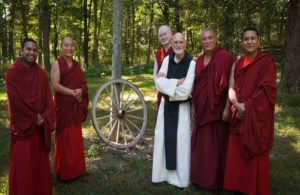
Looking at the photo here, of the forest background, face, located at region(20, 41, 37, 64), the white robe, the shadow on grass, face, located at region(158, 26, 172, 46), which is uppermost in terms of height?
the forest background

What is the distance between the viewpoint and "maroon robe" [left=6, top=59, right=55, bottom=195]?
3988mm

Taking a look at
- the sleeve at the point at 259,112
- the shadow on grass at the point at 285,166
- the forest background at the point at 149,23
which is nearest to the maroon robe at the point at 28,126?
the sleeve at the point at 259,112

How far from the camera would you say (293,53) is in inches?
374

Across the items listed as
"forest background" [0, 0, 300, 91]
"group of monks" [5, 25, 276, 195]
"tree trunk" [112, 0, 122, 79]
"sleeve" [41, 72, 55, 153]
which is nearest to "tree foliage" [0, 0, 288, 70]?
"forest background" [0, 0, 300, 91]

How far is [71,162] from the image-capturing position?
4906 mm

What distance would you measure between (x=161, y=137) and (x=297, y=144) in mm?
3035

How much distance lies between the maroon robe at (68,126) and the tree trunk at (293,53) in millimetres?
6485

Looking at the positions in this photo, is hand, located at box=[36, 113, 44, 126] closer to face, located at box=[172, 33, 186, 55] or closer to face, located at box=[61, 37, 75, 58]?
face, located at box=[61, 37, 75, 58]

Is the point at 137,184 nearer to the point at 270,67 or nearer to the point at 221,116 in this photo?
the point at 221,116

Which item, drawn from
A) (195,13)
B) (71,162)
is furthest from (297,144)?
(195,13)

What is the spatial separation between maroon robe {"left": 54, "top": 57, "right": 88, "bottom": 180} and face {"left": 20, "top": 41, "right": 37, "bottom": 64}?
714 millimetres

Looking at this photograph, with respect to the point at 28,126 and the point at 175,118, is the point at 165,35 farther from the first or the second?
the point at 28,126

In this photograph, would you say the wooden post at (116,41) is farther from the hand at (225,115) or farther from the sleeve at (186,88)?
the hand at (225,115)

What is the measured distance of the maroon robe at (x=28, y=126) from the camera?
3.99 meters
